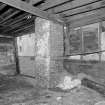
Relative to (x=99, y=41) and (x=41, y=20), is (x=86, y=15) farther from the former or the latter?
(x=41, y=20)

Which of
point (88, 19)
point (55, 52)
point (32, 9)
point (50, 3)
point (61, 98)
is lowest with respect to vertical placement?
point (61, 98)

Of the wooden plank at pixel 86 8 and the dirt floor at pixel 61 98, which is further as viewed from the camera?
the wooden plank at pixel 86 8

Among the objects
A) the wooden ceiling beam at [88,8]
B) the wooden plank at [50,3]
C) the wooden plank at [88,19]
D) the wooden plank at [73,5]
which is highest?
the wooden plank at [50,3]

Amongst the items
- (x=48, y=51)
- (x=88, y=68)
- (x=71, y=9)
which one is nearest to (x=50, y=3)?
(x=71, y=9)

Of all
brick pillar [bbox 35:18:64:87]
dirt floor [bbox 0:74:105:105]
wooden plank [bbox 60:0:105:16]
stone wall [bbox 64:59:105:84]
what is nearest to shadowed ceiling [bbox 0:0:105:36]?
wooden plank [bbox 60:0:105:16]

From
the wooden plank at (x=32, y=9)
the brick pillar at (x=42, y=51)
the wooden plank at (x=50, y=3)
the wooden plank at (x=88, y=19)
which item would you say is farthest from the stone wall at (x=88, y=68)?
the wooden plank at (x=50, y=3)

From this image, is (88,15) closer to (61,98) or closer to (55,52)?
(55,52)

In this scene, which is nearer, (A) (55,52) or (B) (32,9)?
(B) (32,9)

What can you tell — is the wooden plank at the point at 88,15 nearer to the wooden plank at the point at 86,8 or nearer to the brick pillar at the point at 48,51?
the wooden plank at the point at 86,8

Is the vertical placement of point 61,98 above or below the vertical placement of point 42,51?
below

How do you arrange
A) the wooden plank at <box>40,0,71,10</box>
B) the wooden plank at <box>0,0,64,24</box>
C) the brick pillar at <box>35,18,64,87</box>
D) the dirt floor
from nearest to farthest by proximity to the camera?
the dirt floor → the wooden plank at <box>0,0,64,24</box> → the wooden plank at <box>40,0,71,10</box> → the brick pillar at <box>35,18,64,87</box>

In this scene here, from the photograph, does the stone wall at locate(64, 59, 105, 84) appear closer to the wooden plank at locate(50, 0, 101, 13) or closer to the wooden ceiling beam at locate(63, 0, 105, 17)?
the wooden ceiling beam at locate(63, 0, 105, 17)

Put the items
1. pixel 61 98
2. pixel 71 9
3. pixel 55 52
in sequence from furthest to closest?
1. pixel 55 52
2. pixel 71 9
3. pixel 61 98

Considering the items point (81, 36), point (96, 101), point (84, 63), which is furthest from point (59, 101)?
point (81, 36)
